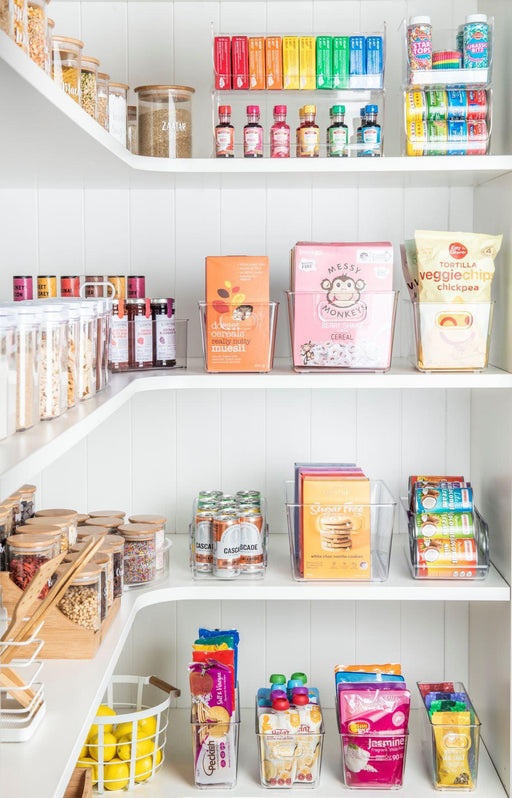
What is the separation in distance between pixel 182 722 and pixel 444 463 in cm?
98

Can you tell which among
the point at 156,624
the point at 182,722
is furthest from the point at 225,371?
the point at 182,722

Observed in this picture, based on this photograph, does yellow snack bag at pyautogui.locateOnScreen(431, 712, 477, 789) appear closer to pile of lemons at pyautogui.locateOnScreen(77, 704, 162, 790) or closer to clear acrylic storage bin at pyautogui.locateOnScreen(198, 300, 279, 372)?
pile of lemons at pyautogui.locateOnScreen(77, 704, 162, 790)

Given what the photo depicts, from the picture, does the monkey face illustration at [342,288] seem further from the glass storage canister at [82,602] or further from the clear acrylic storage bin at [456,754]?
the clear acrylic storage bin at [456,754]

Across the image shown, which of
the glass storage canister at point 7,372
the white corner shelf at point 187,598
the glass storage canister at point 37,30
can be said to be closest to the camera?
the glass storage canister at point 7,372

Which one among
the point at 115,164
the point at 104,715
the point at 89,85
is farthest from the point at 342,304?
the point at 104,715

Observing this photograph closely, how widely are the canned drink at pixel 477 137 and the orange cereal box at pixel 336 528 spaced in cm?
76

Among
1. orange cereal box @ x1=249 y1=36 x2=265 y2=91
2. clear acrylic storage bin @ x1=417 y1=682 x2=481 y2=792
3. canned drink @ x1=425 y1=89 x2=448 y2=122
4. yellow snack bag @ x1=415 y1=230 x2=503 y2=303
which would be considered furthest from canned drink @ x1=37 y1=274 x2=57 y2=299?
clear acrylic storage bin @ x1=417 y1=682 x2=481 y2=792

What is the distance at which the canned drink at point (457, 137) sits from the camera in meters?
2.02

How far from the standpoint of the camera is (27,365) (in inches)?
44.6

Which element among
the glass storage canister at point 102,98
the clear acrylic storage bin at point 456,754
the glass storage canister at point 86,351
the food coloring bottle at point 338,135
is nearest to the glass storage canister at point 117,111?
the glass storage canister at point 102,98

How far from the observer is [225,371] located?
207 centimetres

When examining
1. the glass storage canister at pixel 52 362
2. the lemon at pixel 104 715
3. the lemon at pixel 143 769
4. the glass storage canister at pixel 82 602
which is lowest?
the lemon at pixel 143 769

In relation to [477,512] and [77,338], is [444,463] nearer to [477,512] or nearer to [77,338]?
[477,512]

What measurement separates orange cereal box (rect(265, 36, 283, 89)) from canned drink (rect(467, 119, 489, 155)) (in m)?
0.43
